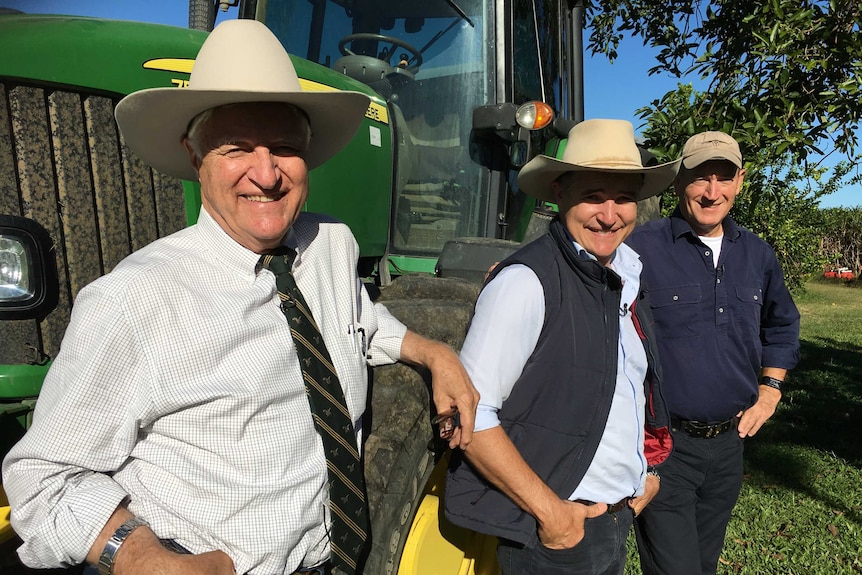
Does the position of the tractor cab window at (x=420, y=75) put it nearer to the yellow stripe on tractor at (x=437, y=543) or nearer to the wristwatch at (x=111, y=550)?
the yellow stripe on tractor at (x=437, y=543)

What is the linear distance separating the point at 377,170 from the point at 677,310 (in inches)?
56.2

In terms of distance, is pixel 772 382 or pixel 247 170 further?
pixel 772 382

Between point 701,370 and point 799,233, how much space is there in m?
10.6

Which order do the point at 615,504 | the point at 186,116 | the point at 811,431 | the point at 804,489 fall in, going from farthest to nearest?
the point at 811,431, the point at 804,489, the point at 615,504, the point at 186,116

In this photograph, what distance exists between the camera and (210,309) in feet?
4.32

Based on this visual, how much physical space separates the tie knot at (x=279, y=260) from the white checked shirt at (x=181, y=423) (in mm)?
25

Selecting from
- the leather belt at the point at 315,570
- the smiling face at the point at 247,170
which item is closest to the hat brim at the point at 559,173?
the smiling face at the point at 247,170

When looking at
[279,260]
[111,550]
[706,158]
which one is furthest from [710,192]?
[111,550]

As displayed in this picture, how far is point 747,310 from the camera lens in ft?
8.00

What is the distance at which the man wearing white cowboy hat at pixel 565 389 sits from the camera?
168cm

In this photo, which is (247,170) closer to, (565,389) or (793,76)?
(565,389)

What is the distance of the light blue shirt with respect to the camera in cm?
168

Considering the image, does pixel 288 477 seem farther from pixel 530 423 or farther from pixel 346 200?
pixel 346 200

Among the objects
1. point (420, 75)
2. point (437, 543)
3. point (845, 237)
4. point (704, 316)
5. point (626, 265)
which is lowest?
point (845, 237)
